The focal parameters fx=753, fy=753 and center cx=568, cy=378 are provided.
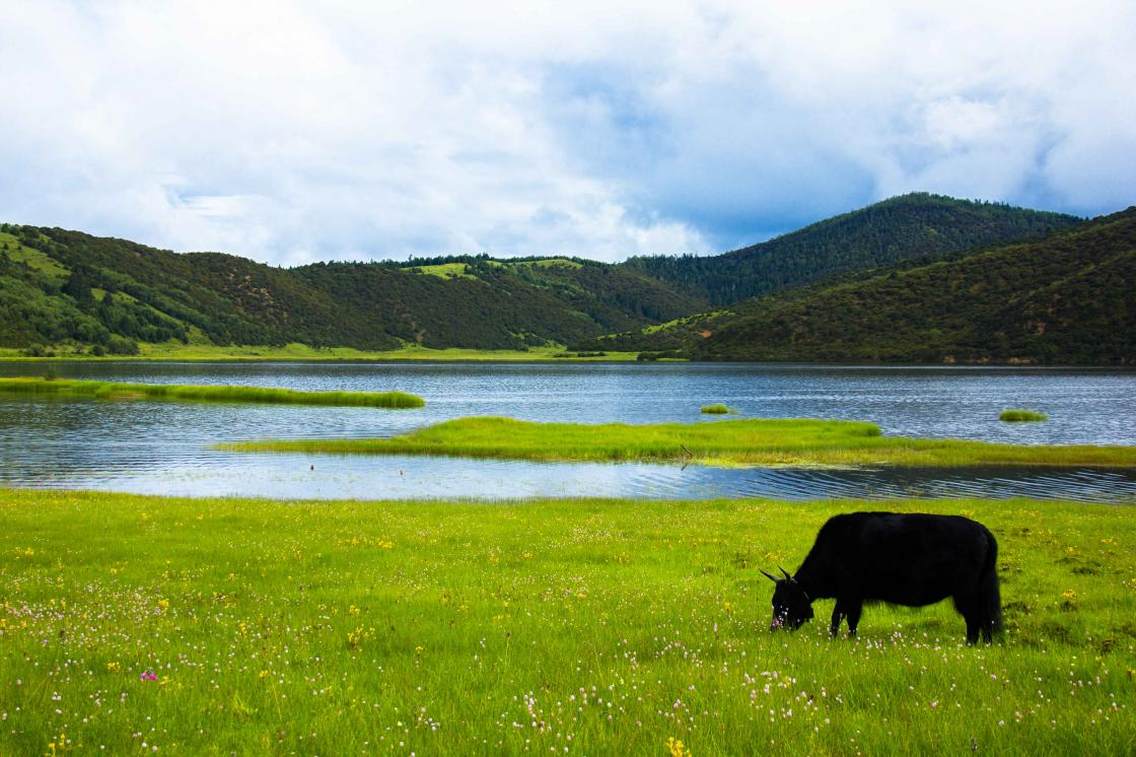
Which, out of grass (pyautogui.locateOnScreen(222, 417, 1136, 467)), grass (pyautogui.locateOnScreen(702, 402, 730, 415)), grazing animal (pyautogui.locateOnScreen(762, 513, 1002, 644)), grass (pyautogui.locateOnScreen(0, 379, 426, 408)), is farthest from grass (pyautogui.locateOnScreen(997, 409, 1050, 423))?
grazing animal (pyautogui.locateOnScreen(762, 513, 1002, 644))

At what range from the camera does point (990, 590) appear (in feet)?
37.4

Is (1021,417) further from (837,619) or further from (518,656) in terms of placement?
(518,656)

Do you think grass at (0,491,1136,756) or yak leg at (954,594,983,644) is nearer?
grass at (0,491,1136,756)

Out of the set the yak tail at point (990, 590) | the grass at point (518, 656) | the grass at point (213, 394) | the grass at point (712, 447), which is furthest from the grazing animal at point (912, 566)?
the grass at point (213, 394)

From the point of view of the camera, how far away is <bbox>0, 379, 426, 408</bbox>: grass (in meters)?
108

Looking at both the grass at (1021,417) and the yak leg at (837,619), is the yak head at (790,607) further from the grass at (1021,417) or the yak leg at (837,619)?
the grass at (1021,417)

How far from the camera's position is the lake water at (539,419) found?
4612 centimetres

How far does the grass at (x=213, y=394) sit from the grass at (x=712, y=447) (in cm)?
3772

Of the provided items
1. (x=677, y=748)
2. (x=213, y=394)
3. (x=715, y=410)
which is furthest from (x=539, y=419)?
(x=677, y=748)

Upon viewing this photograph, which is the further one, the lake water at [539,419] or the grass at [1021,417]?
the grass at [1021,417]

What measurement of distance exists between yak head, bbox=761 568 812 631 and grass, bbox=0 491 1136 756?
27 cm

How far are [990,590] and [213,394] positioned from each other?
119115 millimetres

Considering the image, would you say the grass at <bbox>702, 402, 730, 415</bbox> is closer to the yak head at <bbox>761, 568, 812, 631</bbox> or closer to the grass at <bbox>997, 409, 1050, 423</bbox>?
the grass at <bbox>997, 409, 1050, 423</bbox>

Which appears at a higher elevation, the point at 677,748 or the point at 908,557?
the point at 908,557
